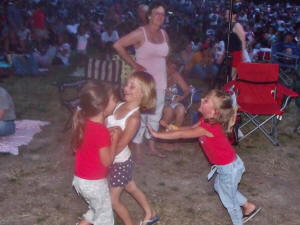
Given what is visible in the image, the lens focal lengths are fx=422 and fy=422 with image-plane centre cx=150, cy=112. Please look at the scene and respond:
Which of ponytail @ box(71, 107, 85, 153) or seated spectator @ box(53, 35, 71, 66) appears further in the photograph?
seated spectator @ box(53, 35, 71, 66)

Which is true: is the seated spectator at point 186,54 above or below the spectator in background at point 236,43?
below

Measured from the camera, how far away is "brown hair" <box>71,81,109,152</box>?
3016mm

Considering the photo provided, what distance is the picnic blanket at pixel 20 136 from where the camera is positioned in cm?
575

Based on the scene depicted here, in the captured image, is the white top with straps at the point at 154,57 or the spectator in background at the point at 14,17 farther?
the spectator in background at the point at 14,17

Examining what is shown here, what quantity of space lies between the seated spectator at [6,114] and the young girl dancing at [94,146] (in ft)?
9.34

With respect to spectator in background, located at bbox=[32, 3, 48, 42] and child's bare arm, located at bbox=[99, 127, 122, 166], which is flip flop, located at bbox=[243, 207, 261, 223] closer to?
child's bare arm, located at bbox=[99, 127, 122, 166]

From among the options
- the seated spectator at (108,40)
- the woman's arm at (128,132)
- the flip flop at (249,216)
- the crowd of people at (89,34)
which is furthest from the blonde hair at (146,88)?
the seated spectator at (108,40)

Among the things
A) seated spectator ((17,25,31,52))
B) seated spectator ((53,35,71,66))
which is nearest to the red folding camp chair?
seated spectator ((53,35,71,66))

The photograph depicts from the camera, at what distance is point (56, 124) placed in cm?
694

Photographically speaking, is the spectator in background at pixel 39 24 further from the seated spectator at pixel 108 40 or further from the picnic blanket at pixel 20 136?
the picnic blanket at pixel 20 136

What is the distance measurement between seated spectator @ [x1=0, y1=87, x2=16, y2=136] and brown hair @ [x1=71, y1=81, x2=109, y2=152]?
2.90m

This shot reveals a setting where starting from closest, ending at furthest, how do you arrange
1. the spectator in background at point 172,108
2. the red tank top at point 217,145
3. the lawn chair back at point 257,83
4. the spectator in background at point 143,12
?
the red tank top at point 217,145 < the spectator in background at point 143,12 < the spectator in background at point 172,108 < the lawn chair back at point 257,83

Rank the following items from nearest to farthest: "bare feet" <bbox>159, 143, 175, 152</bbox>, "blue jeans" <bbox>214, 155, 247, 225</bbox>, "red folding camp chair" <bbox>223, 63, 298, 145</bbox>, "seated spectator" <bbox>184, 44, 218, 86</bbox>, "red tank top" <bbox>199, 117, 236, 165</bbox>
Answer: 1. "red tank top" <bbox>199, 117, 236, 165</bbox>
2. "blue jeans" <bbox>214, 155, 247, 225</bbox>
3. "bare feet" <bbox>159, 143, 175, 152</bbox>
4. "red folding camp chair" <bbox>223, 63, 298, 145</bbox>
5. "seated spectator" <bbox>184, 44, 218, 86</bbox>

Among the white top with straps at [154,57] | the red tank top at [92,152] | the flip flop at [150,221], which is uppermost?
the white top with straps at [154,57]
